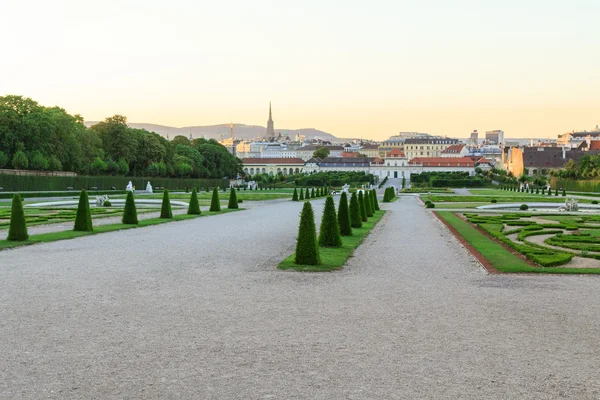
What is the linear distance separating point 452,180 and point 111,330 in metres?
88.3

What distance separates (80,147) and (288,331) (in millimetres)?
53889

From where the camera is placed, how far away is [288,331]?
6.16 m

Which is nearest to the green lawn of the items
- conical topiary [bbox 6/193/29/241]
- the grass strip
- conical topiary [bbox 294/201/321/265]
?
conical topiary [bbox 294/201/321/265]

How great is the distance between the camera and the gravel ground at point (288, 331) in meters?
4.64

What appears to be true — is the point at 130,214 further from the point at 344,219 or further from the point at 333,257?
the point at 333,257

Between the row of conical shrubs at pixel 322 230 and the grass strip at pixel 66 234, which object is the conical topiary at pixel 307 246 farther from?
the grass strip at pixel 66 234

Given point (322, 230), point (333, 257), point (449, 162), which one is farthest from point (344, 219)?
point (449, 162)

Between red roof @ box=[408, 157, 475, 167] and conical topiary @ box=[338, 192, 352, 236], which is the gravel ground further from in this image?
red roof @ box=[408, 157, 475, 167]

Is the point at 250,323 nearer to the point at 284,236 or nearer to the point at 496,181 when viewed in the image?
the point at 284,236

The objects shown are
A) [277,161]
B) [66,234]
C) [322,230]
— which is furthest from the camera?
[277,161]

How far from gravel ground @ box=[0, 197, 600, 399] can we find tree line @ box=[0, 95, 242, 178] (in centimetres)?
4212

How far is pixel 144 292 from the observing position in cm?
812

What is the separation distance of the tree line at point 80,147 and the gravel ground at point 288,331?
4212 centimetres

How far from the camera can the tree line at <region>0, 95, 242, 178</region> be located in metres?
49.5
